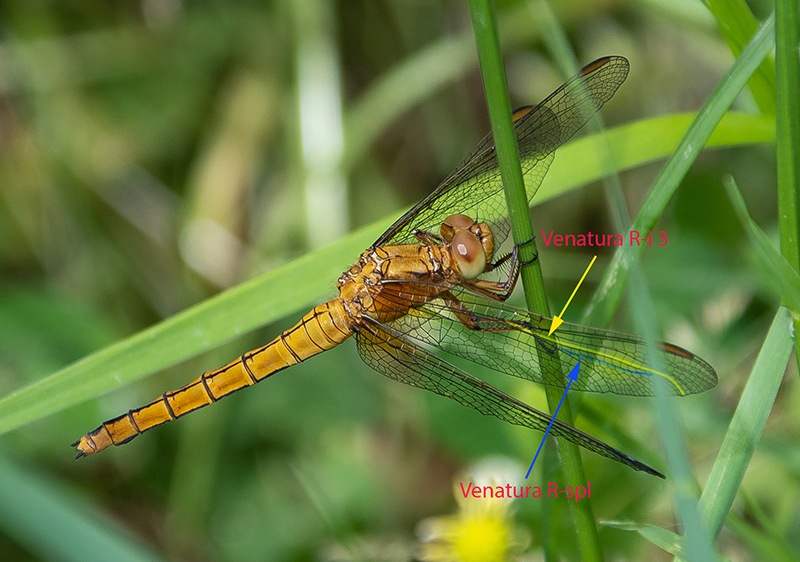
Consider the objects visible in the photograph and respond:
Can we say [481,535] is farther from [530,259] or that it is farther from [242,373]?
[530,259]

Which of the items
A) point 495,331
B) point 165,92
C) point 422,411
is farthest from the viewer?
point 165,92

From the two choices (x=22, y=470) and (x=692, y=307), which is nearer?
(x=22, y=470)

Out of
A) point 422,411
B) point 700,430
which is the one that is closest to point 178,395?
point 422,411

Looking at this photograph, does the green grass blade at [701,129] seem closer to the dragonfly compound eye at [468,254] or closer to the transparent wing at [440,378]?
the transparent wing at [440,378]

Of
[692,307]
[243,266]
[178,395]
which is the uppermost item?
[243,266]

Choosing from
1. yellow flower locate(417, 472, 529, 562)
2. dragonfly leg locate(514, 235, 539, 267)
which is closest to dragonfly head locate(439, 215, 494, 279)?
dragonfly leg locate(514, 235, 539, 267)

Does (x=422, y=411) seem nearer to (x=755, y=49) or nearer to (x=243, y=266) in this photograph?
(x=243, y=266)
